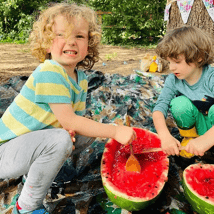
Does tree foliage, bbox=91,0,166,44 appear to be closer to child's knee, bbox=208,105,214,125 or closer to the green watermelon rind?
child's knee, bbox=208,105,214,125

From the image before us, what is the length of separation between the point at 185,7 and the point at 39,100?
3318mm

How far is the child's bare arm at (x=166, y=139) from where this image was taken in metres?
1.58

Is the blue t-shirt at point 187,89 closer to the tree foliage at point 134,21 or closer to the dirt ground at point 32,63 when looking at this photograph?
the dirt ground at point 32,63

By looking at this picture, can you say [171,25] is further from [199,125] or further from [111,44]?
[111,44]

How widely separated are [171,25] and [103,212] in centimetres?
357

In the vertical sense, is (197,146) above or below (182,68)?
below

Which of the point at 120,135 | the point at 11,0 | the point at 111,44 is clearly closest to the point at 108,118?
the point at 120,135

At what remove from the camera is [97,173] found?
5.78ft

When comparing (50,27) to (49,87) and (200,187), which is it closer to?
(49,87)

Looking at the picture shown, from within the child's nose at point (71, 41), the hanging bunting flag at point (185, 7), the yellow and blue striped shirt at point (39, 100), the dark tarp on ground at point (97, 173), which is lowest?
the dark tarp on ground at point (97, 173)

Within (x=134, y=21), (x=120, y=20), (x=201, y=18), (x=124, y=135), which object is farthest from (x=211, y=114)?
(x=120, y=20)

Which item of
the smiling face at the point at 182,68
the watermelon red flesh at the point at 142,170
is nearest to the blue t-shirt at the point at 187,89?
the smiling face at the point at 182,68

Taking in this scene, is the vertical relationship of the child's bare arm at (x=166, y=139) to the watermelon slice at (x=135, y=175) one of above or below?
above

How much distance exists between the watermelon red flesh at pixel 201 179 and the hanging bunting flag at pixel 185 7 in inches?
114
